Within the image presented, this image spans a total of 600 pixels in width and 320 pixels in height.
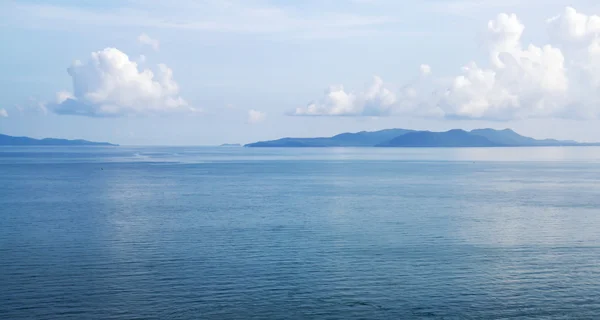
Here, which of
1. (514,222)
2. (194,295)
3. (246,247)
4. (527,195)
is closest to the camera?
(194,295)

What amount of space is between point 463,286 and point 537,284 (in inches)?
153

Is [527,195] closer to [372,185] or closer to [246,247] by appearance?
[372,185]

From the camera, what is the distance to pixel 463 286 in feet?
108

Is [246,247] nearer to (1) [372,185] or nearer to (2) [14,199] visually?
(2) [14,199]

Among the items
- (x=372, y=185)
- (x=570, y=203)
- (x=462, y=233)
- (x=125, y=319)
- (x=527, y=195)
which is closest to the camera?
(x=125, y=319)

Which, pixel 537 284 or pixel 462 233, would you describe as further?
pixel 462 233

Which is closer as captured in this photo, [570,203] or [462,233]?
[462,233]

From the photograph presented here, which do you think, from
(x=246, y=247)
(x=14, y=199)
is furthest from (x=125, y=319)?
(x=14, y=199)

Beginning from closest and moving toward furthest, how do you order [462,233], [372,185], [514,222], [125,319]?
[125,319] < [462,233] < [514,222] < [372,185]

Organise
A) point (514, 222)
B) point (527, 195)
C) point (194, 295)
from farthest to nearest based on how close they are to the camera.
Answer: point (527, 195)
point (514, 222)
point (194, 295)

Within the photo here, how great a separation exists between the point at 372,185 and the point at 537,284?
6428cm

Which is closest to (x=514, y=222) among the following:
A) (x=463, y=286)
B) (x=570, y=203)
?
(x=570, y=203)

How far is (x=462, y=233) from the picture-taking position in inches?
1933

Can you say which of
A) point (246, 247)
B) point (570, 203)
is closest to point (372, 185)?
point (570, 203)
